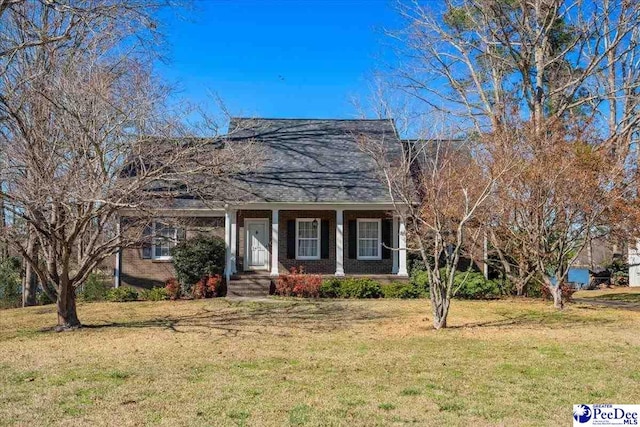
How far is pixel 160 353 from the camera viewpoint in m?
9.06

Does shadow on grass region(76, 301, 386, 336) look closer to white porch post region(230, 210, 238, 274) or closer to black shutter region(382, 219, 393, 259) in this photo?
white porch post region(230, 210, 238, 274)

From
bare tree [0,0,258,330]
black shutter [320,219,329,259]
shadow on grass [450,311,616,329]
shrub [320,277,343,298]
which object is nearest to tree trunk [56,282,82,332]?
bare tree [0,0,258,330]

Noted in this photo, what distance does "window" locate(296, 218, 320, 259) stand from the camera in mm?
21844

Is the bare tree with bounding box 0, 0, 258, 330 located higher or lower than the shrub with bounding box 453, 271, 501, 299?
higher

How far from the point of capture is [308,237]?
22.0 m

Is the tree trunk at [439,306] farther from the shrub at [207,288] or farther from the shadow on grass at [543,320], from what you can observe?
the shrub at [207,288]

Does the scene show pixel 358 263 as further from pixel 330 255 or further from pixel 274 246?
pixel 274 246

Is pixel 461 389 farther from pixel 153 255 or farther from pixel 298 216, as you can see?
pixel 153 255

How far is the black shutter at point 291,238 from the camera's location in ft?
71.1

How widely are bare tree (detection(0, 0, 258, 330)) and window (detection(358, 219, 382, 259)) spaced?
9599 mm

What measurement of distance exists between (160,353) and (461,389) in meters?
4.94

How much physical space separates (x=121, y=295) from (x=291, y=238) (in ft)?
21.7

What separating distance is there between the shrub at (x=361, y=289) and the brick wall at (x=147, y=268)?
5.68 m

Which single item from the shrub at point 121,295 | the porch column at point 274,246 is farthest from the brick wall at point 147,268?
the shrub at point 121,295
